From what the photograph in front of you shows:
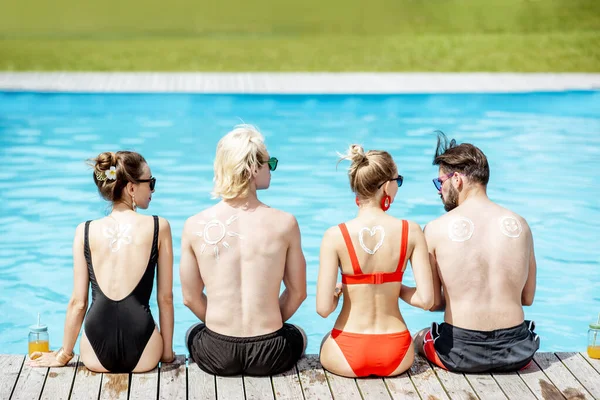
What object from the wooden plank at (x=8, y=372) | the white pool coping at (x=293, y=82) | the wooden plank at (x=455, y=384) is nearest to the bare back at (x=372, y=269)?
the wooden plank at (x=455, y=384)

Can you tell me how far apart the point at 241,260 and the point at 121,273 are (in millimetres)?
572

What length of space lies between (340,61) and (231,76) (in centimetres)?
385

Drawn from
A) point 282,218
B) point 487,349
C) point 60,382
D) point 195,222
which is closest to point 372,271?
point 282,218

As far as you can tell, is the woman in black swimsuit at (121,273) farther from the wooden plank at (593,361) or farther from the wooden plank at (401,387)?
the wooden plank at (593,361)

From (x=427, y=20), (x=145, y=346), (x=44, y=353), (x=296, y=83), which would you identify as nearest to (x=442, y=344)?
(x=145, y=346)

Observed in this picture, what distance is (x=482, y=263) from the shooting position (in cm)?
393

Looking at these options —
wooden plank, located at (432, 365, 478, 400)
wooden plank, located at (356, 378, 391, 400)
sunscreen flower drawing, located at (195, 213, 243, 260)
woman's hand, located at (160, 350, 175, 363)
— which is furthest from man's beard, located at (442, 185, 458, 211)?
woman's hand, located at (160, 350, 175, 363)

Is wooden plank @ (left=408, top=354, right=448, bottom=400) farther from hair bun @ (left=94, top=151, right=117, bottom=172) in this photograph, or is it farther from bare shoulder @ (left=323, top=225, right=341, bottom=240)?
hair bun @ (left=94, top=151, right=117, bottom=172)

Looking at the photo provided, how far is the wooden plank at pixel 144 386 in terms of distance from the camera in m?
3.77

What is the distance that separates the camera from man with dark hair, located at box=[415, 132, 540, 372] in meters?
3.94

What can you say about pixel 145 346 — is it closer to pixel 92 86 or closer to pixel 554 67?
pixel 92 86

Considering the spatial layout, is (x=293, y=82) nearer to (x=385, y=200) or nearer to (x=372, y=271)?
(x=385, y=200)

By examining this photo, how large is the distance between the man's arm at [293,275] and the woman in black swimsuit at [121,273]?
1.84 feet

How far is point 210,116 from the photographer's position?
1383cm
